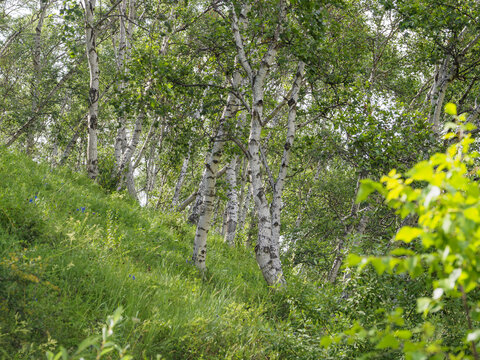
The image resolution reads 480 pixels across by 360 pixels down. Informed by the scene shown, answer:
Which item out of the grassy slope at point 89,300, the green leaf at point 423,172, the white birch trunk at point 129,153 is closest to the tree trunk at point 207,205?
the grassy slope at point 89,300

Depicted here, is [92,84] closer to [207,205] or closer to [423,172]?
[207,205]

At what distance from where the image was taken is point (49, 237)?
381 centimetres

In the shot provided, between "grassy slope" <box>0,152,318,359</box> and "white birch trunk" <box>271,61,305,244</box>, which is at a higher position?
"white birch trunk" <box>271,61,305,244</box>

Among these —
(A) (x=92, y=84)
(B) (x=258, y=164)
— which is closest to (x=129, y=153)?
(A) (x=92, y=84)

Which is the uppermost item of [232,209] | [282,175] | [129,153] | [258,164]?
[282,175]

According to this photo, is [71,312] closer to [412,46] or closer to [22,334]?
[22,334]

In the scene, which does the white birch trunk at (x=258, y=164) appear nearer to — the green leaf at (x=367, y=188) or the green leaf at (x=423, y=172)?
the green leaf at (x=367, y=188)

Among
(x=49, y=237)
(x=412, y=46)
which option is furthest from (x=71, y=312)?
(x=412, y=46)

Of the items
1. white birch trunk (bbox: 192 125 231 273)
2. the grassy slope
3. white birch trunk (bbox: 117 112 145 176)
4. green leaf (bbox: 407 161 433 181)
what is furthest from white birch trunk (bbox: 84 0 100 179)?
green leaf (bbox: 407 161 433 181)

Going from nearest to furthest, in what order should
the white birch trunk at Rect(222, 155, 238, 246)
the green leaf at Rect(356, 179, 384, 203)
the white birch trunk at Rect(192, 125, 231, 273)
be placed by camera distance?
1. the green leaf at Rect(356, 179, 384, 203)
2. the white birch trunk at Rect(192, 125, 231, 273)
3. the white birch trunk at Rect(222, 155, 238, 246)

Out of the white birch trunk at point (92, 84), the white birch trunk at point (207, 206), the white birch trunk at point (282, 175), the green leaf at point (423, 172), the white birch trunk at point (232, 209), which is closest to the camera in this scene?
the green leaf at point (423, 172)

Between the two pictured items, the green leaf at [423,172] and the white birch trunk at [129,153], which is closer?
the green leaf at [423,172]

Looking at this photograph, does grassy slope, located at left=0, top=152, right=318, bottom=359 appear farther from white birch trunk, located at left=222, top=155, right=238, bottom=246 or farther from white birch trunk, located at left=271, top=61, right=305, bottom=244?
white birch trunk, located at left=222, top=155, right=238, bottom=246

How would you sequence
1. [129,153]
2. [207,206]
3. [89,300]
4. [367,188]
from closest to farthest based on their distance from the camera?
[367,188], [89,300], [207,206], [129,153]
